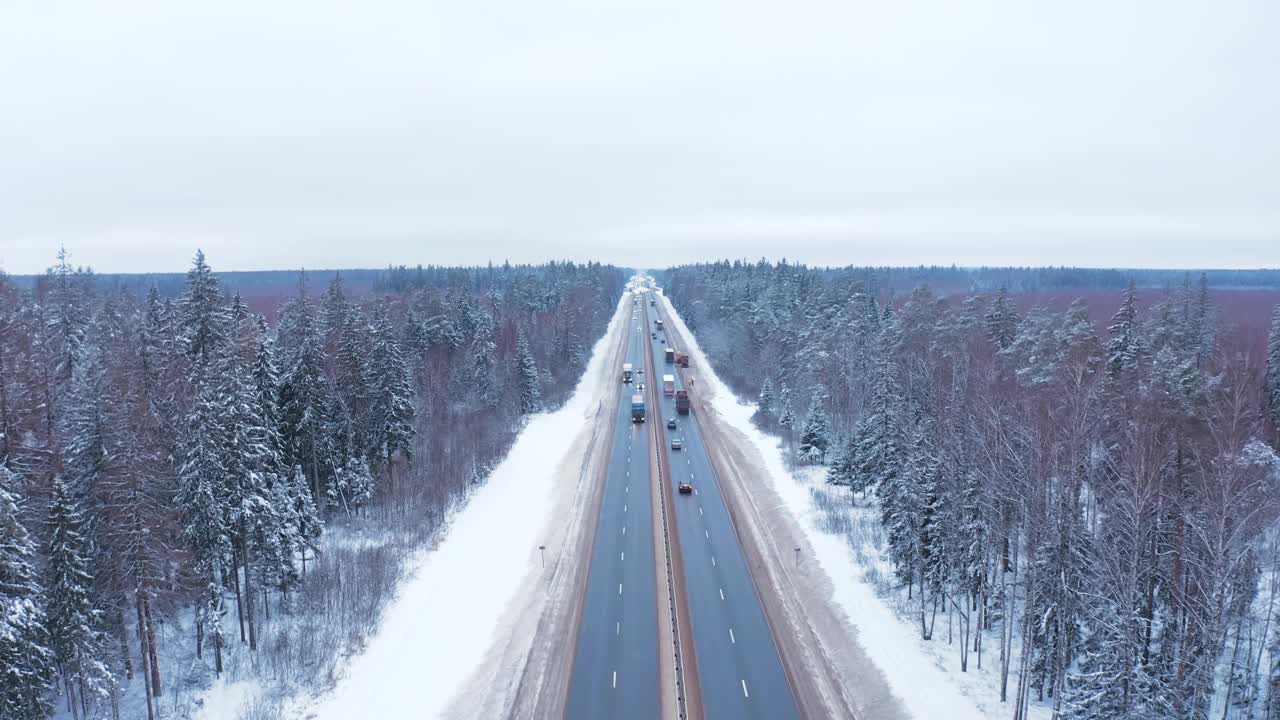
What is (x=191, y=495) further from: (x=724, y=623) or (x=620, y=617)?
(x=724, y=623)

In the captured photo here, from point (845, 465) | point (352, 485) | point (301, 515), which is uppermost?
point (845, 465)

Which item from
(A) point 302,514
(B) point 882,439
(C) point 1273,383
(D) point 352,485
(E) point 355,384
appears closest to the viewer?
(A) point 302,514

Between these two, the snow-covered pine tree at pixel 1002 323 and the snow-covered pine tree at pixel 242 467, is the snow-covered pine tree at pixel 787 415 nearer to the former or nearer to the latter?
the snow-covered pine tree at pixel 1002 323

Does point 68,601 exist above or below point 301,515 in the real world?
above

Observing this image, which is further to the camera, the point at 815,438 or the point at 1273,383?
the point at 815,438

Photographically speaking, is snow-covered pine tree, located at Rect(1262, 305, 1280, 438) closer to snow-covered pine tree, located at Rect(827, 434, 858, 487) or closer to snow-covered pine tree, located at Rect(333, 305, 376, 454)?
snow-covered pine tree, located at Rect(827, 434, 858, 487)

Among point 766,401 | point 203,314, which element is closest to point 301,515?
point 203,314

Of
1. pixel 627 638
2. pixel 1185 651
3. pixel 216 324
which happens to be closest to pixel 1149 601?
pixel 1185 651

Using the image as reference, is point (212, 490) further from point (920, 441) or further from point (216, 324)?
point (920, 441)
